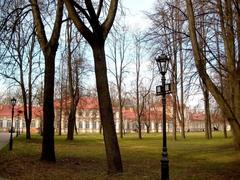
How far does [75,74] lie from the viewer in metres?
45.9

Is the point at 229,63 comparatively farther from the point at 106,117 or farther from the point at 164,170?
the point at 164,170

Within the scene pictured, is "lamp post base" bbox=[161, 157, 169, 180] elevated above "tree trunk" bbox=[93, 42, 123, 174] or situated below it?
below

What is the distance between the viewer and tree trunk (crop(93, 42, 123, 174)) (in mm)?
13117

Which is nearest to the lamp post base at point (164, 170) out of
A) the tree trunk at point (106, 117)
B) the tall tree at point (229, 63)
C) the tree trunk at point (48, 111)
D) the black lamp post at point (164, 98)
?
the black lamp post at point (164, 98)

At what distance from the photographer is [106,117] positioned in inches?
521

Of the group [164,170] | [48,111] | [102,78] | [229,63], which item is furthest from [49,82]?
[229,63]

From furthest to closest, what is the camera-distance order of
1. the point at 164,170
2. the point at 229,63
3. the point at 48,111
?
the point at 229,63, the point at 48,111, the point at 164,170

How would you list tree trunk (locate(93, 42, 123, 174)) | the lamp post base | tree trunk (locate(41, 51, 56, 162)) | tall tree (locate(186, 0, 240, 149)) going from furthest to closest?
tree trunk (locate(41, 51, 56, 162)), tall tree (locate(186, 0, 240, 149)), tree trunk (locate(93, 42, 123, 174)), the lamp post base

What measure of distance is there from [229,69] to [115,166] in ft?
31.3

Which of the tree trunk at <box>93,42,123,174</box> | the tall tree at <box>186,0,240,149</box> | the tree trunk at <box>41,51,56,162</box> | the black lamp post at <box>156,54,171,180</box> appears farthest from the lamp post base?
the tree trunk at <box>41,51,56,162</box>

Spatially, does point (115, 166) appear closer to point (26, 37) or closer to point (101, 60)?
point (101, 60)

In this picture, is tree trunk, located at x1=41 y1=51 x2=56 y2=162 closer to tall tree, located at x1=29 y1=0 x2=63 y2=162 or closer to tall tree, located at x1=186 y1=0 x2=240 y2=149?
tall tree, located at x1=29 y1=0 x2=63 y2=162

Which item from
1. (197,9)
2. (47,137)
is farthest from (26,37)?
(197,9)

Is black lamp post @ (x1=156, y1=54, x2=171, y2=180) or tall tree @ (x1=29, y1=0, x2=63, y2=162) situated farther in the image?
tall tree @ (x1=29, y1=0, x2=63, y2=162)
